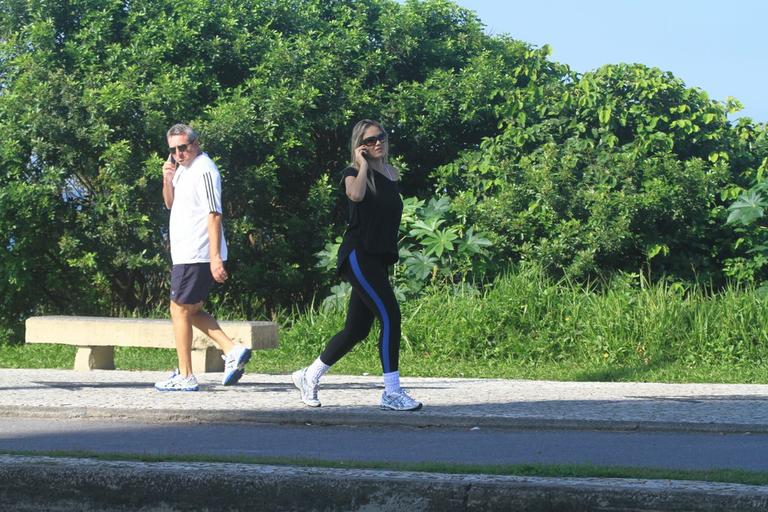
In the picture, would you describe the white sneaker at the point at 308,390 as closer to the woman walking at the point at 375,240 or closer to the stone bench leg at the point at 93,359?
the woman walking at the point at 375,240

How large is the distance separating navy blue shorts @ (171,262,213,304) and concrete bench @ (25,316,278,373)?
4.68ft

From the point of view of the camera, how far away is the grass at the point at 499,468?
506 centimetres

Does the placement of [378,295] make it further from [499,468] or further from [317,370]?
[499,468]

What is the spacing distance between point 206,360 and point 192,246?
92.9 inches

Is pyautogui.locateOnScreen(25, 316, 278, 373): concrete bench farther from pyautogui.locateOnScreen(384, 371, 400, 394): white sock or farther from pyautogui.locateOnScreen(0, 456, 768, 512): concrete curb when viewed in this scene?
pyautogui.locateOnScreen(0, 456, 768, 512): concrete curb

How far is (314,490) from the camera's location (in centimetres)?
500

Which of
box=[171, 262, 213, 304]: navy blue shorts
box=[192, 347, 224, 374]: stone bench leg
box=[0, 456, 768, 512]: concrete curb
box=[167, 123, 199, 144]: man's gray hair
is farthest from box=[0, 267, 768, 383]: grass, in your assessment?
box=[0, 456, 768, 512]: concrete curb

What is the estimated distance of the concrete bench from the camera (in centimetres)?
1002

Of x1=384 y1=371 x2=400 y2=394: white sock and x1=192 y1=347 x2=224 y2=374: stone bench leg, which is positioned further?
x1=192 y1=347 x2=224 y2=374: stone bench leg

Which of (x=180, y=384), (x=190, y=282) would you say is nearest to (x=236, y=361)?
(x=180, y=384)

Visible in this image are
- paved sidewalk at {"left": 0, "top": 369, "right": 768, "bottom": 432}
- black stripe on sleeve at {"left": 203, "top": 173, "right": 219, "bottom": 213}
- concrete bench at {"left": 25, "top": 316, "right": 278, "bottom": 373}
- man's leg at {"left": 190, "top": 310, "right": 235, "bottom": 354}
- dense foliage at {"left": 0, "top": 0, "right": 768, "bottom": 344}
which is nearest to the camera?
paved sidewalk at {"left": 0, "top": 369, "right": 768, "bottom": 432}

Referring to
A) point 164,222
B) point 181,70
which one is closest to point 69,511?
point 164,222

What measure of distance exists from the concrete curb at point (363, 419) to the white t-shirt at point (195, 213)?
1293 millimetres

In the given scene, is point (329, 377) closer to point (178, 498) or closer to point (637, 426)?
point (637, 426)
